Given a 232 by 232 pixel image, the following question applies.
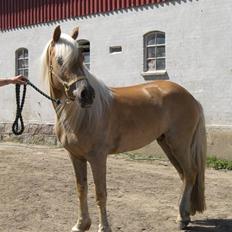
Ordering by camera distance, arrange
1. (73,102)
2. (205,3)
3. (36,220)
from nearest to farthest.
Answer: (73,102) < (36,220) < (205,3)

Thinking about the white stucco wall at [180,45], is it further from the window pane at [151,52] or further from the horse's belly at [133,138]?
the horse's belly at [133,138]

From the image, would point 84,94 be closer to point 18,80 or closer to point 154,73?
point 18,80

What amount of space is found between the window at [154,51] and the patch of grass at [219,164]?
8.49 ft

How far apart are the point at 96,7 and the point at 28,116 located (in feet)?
13.0

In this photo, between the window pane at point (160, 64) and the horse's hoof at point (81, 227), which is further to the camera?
the window pane at point (160, 64)

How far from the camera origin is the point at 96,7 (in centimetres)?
1259

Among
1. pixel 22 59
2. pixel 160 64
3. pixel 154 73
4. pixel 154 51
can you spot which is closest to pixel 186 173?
pixel 154 73

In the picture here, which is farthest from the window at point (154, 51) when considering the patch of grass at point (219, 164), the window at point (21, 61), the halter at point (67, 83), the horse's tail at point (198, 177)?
the halter at point (67, 83)

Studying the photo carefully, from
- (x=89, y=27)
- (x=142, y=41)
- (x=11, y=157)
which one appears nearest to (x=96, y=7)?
(x=89, y=27)

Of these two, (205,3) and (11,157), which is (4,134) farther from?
(205,3)

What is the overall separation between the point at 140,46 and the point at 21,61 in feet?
16.4

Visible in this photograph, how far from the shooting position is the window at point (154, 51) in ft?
37.1

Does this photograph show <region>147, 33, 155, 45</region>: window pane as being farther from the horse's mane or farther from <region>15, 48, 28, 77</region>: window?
the horse's mane

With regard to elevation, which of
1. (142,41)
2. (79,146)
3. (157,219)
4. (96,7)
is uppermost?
(96,7)
